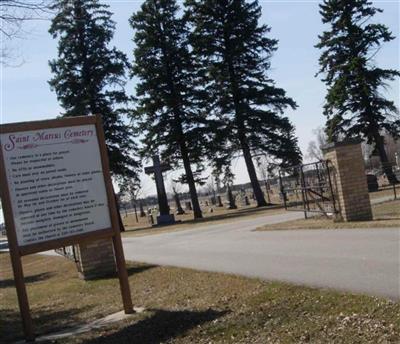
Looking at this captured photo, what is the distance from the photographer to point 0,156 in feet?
25.0

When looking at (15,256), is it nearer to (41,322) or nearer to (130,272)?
(41,322)

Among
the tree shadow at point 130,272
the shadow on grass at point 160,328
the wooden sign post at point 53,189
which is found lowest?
the shadow on grass at point 160,328

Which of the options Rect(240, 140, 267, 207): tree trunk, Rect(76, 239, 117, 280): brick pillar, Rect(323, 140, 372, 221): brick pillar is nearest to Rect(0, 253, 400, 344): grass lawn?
Rect(76, 239, 117, 280): brick pillar

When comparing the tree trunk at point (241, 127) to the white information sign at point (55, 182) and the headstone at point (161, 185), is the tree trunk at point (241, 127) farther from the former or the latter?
the white information sign at point (55, 182)

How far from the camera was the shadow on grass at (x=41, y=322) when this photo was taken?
812 centimetres

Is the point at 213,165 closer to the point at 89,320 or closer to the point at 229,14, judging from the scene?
the point at 229,14

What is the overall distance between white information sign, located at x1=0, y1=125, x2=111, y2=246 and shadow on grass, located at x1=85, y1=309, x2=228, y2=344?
5.19 feet

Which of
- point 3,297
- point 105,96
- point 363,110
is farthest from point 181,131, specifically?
point 3,297

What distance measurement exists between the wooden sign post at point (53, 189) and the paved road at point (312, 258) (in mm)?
2551

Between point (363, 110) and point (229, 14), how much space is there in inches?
454

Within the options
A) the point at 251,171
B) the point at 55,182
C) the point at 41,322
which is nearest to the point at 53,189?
the point at 55,182

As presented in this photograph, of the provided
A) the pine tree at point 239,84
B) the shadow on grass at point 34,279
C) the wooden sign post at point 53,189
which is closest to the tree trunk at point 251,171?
the pine tree at point 239,84

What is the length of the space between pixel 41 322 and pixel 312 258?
4.26m

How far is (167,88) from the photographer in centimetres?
4112
